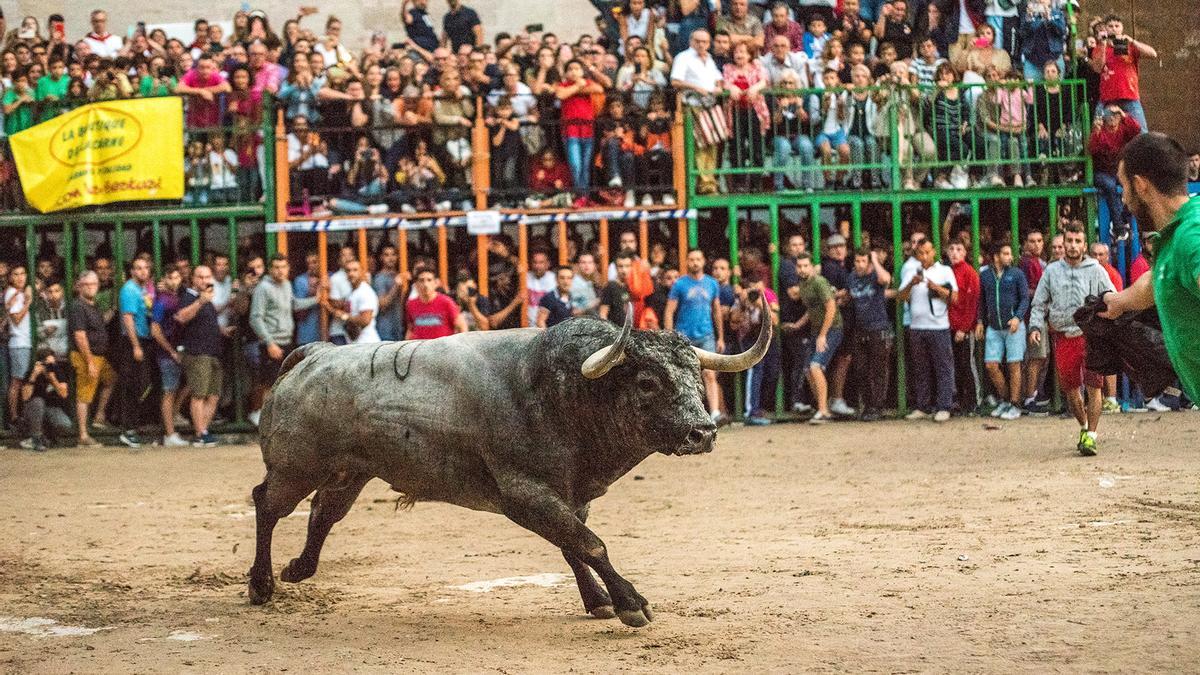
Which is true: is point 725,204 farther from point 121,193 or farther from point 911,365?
point 121,193

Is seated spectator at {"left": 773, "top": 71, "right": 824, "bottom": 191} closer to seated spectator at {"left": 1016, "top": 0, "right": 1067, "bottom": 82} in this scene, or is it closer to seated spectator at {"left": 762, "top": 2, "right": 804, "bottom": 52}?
seated spectator at {"left": 762, "top": 2, "right": 804, "bottom": 52}

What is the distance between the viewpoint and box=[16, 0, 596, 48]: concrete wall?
20750 millimetres

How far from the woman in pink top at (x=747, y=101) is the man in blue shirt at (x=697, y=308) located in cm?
169

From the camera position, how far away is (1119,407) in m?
16.1

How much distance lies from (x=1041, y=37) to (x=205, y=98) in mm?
9093

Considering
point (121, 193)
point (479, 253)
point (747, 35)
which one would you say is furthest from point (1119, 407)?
point (121, 193)

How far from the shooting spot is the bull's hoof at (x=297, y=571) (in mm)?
8500

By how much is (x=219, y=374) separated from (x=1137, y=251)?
984cm

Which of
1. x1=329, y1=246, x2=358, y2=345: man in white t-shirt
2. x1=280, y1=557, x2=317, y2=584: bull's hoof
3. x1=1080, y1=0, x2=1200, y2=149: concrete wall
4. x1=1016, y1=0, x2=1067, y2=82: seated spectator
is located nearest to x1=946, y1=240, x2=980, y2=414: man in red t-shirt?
x1=1016, y1=0, x2=1067, y2=82: seated spectator

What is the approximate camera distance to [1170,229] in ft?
18.1

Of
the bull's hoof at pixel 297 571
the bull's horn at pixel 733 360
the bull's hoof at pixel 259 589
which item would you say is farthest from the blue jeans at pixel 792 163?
the bull's hoof at pixel 259 589

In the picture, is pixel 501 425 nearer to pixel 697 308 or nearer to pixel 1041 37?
pixel 697 308

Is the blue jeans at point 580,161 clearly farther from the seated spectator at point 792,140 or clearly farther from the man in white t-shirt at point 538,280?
the seated spectator at point 792,140

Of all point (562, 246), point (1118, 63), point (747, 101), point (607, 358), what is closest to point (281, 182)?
point (562, 246)
